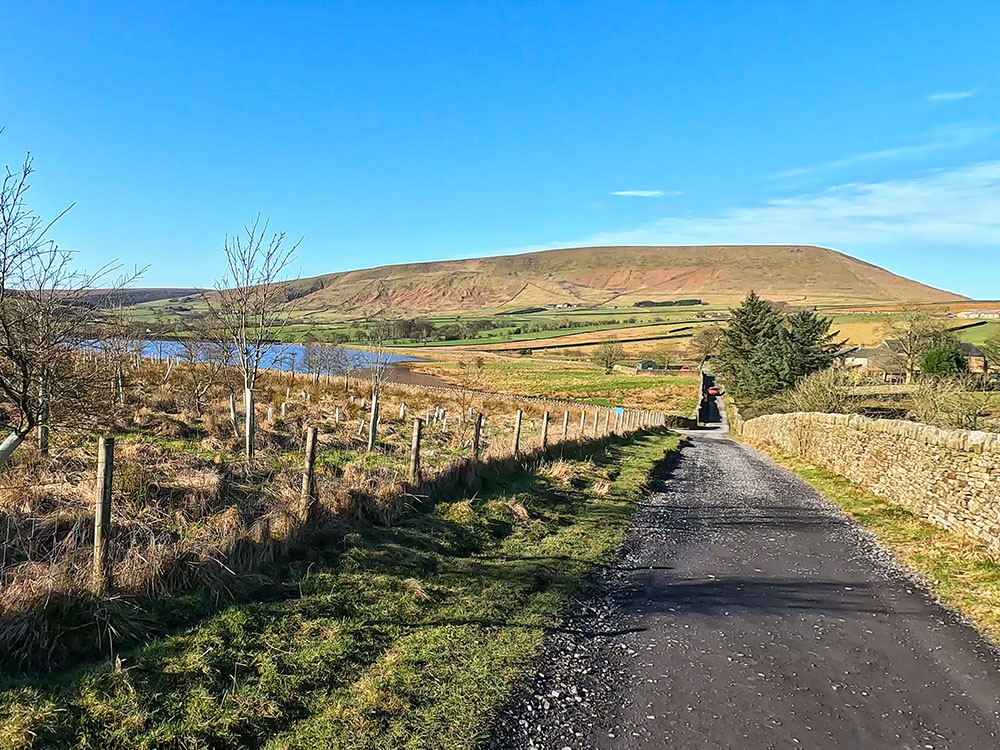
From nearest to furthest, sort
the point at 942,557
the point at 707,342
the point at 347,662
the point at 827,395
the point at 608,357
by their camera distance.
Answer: the point at 347,662 < the point at 942,557 < the point at 827,395 < the point at 608,357 < the point at 707,342

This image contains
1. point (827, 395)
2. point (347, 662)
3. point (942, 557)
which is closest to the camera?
point (347, 662)

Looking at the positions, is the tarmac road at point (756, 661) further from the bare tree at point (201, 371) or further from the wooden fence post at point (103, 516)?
the bare tree at point (201, 371)

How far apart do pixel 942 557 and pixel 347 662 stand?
9101 mm

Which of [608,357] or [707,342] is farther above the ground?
[707,342]

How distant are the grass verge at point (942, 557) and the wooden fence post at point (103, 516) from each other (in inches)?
345

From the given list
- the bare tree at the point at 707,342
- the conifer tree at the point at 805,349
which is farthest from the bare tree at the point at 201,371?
the bare tree at the point at 707,342

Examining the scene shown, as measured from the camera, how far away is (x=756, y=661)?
5883 mm

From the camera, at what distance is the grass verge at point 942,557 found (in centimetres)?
747

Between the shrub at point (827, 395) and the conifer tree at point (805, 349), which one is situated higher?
the conifer tree at point (805, 349)

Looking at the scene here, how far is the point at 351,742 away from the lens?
168 inches

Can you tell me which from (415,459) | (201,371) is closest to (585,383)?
(201,371)

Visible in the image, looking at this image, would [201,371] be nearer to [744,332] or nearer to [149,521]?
[149,521]

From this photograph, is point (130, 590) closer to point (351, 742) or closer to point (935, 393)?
point (351, 742)

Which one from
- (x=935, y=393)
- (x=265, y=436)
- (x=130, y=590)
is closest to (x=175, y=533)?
(x=130, y=590)
